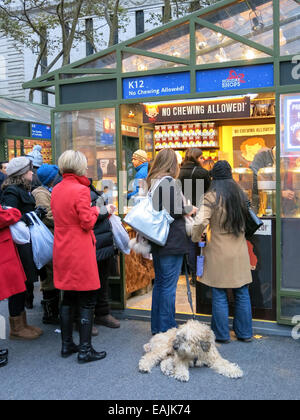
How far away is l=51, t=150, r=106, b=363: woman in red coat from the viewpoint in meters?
4.20

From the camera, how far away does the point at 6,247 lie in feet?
15.0

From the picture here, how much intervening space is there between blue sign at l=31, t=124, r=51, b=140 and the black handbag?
1165 centimetres

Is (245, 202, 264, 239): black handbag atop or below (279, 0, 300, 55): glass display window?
below

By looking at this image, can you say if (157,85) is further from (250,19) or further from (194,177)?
(194,177)

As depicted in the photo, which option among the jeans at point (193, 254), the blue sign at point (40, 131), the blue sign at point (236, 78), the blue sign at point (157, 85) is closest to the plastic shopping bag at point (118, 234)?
the jeans at point (193, 254)

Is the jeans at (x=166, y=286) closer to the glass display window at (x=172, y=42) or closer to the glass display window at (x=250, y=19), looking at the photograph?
the glass display window at (x=172, y=42)

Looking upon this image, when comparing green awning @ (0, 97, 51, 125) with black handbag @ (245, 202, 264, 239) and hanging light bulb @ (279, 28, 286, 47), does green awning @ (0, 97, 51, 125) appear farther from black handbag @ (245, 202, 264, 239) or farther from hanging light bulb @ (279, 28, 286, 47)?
black handbag @ (245, 202, 264, 239)

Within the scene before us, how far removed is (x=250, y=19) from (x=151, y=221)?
2441 mm

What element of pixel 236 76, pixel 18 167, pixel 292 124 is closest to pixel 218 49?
pixel 236 76

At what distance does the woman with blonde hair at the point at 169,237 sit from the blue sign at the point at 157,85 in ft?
3.55

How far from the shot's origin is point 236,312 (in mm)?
4887

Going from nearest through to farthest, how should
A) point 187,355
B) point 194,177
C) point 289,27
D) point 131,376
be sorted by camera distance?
point 187,355 → point 131,376 → point 289,27 → point 194,177

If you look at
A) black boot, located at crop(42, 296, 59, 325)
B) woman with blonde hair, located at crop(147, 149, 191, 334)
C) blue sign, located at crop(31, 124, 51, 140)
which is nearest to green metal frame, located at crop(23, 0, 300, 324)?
woman with blonde hair, located at crop(147, 149, 191, 334)
